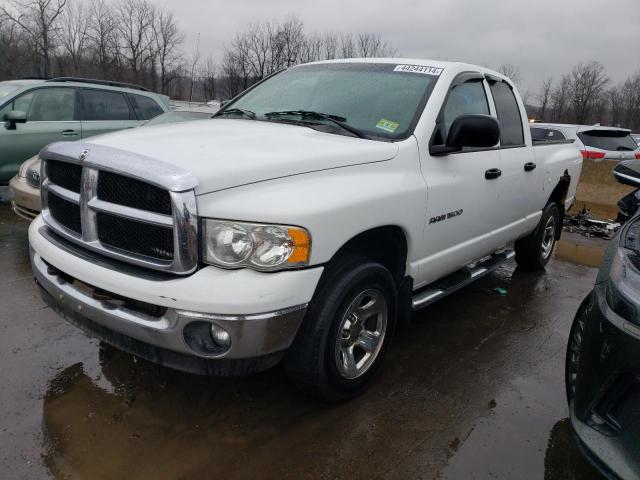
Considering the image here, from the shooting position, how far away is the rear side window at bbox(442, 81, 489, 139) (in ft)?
11.7

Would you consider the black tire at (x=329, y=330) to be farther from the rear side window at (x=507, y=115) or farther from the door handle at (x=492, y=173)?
the rear side window at (x=507, y=115)

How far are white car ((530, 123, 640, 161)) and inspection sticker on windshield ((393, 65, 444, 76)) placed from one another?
26.2 feet

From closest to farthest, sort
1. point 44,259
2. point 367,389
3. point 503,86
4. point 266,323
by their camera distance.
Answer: point 266,323 < point 44,259 < point 367,389 < point 503,86

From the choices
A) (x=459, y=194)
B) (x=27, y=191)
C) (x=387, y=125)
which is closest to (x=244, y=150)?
(x=387, y=125)

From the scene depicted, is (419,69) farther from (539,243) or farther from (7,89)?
(7,89)

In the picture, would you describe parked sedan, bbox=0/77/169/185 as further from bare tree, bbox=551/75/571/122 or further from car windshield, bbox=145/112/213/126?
bare tree, bbox=551/75/571/122

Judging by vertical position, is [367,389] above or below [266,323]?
below

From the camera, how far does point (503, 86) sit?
4.64 meters

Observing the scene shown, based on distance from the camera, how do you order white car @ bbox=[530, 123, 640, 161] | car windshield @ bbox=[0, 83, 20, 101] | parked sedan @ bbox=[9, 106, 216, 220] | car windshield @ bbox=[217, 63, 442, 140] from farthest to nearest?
white car @ bbox=[530, 123, 640, 161], car windshield @ bbox=[0, 83, 20, 101], parked sedan @ bbox=[9, 106, 216, 220], car windshield @ bbox=[217, 63, 442, 140]

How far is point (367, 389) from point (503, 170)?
2068 millimetres

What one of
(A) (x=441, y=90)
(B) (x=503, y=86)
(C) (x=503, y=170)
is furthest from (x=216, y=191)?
(B) (x=503, y=86)

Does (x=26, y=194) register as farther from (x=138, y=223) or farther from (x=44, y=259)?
(x=138, y=223)

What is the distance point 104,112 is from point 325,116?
5.63m

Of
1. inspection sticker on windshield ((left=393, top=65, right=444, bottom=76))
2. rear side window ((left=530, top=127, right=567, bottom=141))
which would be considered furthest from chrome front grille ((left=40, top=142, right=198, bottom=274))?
rear side window ((left=530, top=127, right=567, bottom=141))
